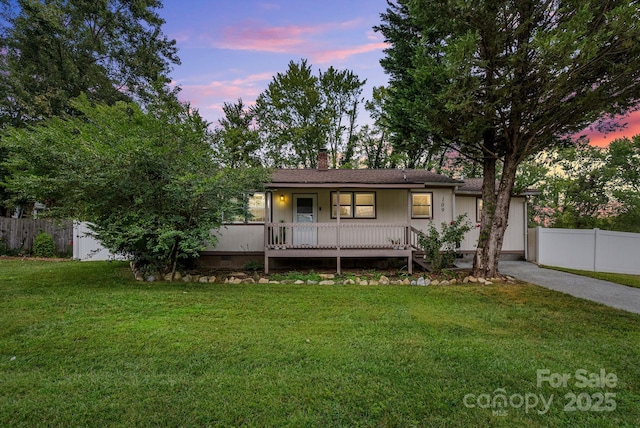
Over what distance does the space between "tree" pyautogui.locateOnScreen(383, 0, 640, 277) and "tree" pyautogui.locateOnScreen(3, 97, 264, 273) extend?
17.5ft

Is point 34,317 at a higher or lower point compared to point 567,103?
lower

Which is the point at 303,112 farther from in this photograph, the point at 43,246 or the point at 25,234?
the point at 25,234

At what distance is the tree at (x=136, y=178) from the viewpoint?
6645 millimetres

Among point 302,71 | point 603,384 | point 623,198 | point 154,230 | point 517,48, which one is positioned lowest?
point 603,384

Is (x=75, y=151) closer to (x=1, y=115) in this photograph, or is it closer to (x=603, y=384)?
(x=603, y=384)

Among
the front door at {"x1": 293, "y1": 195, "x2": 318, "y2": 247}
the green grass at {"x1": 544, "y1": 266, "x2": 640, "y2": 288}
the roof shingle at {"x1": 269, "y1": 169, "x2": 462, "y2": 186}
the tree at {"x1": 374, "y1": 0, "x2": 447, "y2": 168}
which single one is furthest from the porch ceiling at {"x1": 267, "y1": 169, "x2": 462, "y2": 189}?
the green grass at {"x1": 544, "y1": 266, "x2": 640, "y2": 288}

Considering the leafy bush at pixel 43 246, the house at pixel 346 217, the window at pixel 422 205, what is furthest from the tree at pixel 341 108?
the leafy bush at pixel 43 246

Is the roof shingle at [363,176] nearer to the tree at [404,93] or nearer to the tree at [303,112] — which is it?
the tree at [404,93]

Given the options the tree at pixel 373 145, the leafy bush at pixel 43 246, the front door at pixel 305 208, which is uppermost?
the tree at pixel 373 145

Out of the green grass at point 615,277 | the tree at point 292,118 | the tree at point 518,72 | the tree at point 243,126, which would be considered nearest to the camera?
the tree at point 518,72

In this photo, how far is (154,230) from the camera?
24.5 feet

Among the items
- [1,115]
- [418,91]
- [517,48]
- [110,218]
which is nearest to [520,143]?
[517,48]

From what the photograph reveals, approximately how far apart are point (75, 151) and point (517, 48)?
34.9 feet

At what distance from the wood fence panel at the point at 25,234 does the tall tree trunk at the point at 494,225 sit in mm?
15907
